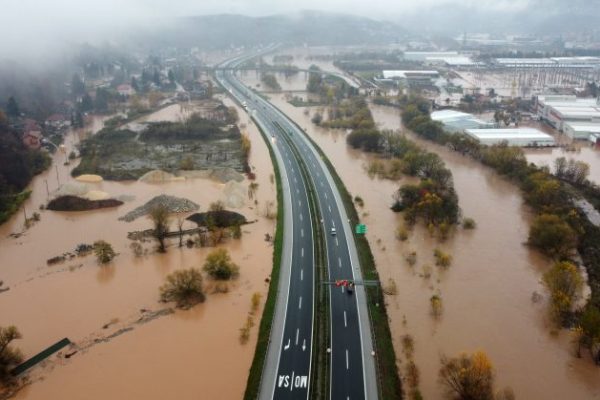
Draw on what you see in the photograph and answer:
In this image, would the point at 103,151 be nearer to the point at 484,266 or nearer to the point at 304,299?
the point at 304,299

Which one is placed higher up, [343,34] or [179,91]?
[343,34]

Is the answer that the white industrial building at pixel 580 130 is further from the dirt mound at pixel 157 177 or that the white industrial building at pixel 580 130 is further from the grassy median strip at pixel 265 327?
the dirt mound at pixel 157 177

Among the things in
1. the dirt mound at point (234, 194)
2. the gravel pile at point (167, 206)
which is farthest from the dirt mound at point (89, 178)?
the dirt mound at point (234, 194)

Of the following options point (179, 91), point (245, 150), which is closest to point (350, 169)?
point (245, 150)

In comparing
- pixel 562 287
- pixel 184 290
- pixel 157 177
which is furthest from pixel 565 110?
pixel 184 290

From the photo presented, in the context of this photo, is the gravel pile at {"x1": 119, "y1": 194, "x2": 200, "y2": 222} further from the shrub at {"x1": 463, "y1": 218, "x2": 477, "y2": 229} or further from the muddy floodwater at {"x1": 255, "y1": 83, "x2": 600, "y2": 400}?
the shrub at {"x1": 463, "y1": 218, "x2": 477, "y2": 229}
